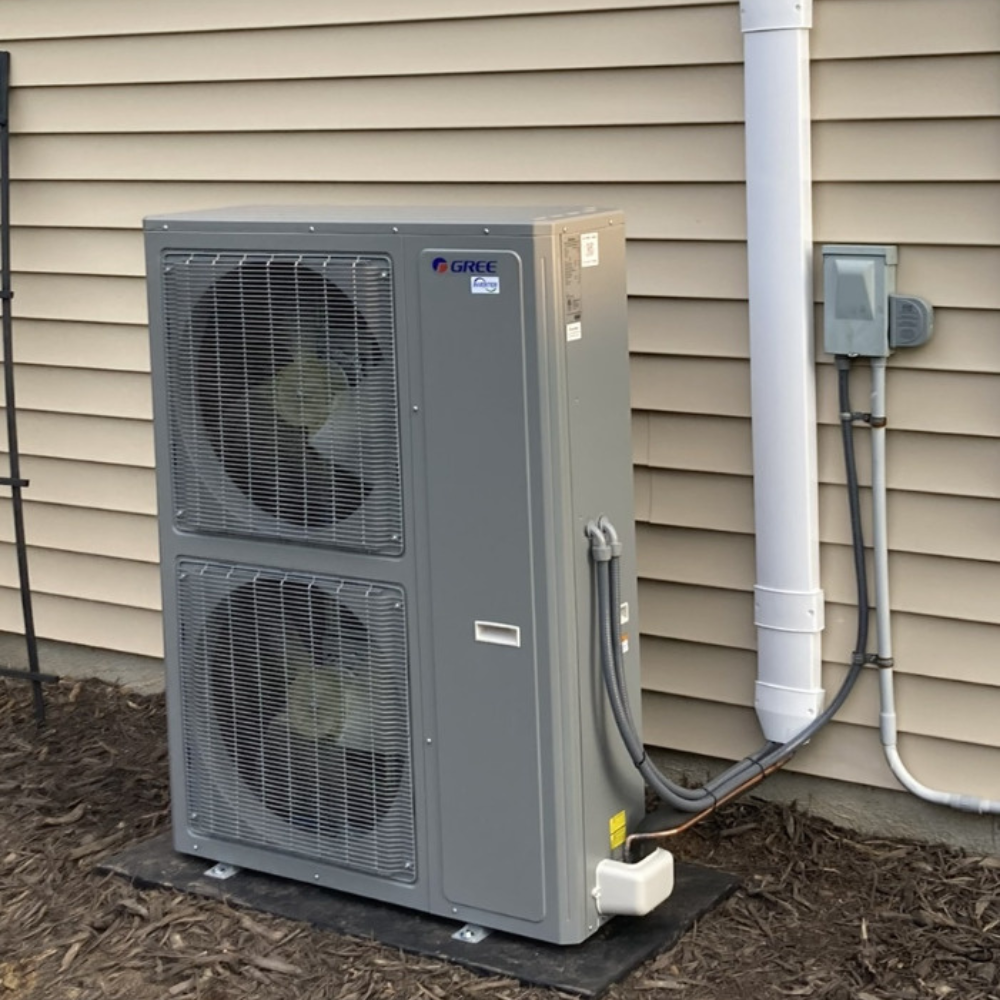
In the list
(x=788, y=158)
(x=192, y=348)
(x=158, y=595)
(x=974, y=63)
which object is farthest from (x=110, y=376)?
(x=974, y=63)

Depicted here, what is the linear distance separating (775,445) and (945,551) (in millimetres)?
420

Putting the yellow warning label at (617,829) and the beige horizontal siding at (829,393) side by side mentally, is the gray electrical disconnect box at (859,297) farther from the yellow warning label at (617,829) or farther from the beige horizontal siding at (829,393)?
the yellow warning label at (617,829)

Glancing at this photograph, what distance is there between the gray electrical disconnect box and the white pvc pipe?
64 millimetres

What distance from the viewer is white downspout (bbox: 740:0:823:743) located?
352cm

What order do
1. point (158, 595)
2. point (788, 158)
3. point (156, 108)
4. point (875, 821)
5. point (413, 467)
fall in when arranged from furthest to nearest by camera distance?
point (158, 595)
point (156, 108)
point (875, 821)
point (788, 158)
point (413, 467)

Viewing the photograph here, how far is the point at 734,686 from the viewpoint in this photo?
397 cm

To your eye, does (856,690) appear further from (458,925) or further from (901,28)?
(901,28)

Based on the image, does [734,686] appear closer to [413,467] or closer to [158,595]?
[413,467]

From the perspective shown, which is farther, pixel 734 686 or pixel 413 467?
pixel 734 686

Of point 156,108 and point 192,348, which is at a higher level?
point 156,108

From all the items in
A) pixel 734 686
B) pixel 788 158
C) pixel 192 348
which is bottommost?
pixel 734 686

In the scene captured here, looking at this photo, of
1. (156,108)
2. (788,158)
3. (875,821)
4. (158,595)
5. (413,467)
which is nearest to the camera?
(413,467)

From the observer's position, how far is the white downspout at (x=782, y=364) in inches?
139

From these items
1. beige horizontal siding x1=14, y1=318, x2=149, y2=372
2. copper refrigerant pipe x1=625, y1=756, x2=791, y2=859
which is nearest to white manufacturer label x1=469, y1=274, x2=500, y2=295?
copper refrigerant pipe x1=625, y1=756, x2=791, y2=859
